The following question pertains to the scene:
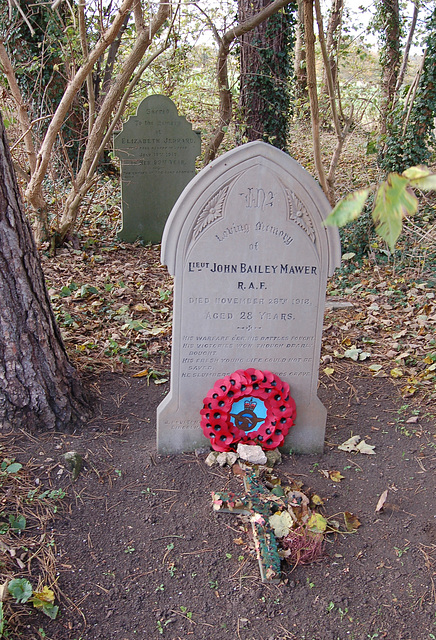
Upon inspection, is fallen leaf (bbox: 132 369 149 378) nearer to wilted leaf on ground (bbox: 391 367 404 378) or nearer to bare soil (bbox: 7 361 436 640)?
bare soil (bbox: 7 361 436 640)

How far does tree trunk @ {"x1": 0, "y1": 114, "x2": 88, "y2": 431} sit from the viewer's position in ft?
9.30

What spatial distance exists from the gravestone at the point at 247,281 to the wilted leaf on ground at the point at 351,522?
66cm

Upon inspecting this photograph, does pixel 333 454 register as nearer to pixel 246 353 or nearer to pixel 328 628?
pixel 246 353

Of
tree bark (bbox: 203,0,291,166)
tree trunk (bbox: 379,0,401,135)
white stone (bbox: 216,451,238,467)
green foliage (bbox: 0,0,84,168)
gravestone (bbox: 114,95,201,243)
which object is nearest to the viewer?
white stone (bbox: 216,451,238,467)

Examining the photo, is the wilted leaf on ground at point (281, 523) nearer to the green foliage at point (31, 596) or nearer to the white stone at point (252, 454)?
the white stone at point (252, 454)

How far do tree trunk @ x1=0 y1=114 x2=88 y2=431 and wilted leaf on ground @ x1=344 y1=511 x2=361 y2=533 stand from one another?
1.62 m

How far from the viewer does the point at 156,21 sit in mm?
5375

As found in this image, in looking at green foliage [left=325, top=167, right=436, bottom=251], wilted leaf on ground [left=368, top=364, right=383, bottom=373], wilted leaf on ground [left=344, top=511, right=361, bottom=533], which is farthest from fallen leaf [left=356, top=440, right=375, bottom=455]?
green foliage [left=325, top=167, right=436, bottom=251]

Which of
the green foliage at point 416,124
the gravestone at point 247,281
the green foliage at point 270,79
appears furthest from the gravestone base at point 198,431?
the green foliage at point 270,79

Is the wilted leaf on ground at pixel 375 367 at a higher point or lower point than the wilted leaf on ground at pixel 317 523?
higher

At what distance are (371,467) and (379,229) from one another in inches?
90.2

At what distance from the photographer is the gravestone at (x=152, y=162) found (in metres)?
7.06

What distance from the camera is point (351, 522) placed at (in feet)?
8.46

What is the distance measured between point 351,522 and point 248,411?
81cm
